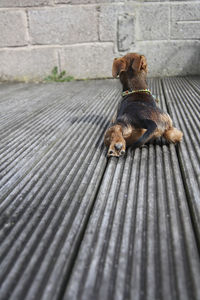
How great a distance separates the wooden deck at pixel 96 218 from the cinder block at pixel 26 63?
3528 mm

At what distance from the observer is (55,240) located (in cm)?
110

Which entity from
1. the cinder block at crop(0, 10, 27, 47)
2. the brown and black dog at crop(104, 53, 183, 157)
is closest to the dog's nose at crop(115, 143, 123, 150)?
the brown and black dog at crop(104, 53, 183, 157)

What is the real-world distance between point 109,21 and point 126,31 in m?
0.37

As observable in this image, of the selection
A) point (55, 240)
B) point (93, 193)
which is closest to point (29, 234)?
point (55, 240)

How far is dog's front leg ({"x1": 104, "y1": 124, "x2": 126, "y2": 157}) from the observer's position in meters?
1.83

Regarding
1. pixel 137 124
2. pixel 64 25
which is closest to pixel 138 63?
pixel 137 124

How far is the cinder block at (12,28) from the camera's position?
523 centimetres

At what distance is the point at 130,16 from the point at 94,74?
50.4 inches

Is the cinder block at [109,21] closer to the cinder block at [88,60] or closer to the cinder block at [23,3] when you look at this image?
the cinder block at [88,60]

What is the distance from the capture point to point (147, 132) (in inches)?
72.1

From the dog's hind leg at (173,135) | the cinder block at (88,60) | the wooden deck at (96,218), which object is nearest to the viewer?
the wooden deck at (96,218)

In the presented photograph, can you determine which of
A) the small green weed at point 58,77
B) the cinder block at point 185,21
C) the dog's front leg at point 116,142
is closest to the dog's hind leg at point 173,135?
the dog's front leg at point 116,142

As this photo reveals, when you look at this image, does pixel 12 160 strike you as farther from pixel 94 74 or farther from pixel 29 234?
pixel 94 74

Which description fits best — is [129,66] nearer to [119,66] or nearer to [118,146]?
[119,66]
